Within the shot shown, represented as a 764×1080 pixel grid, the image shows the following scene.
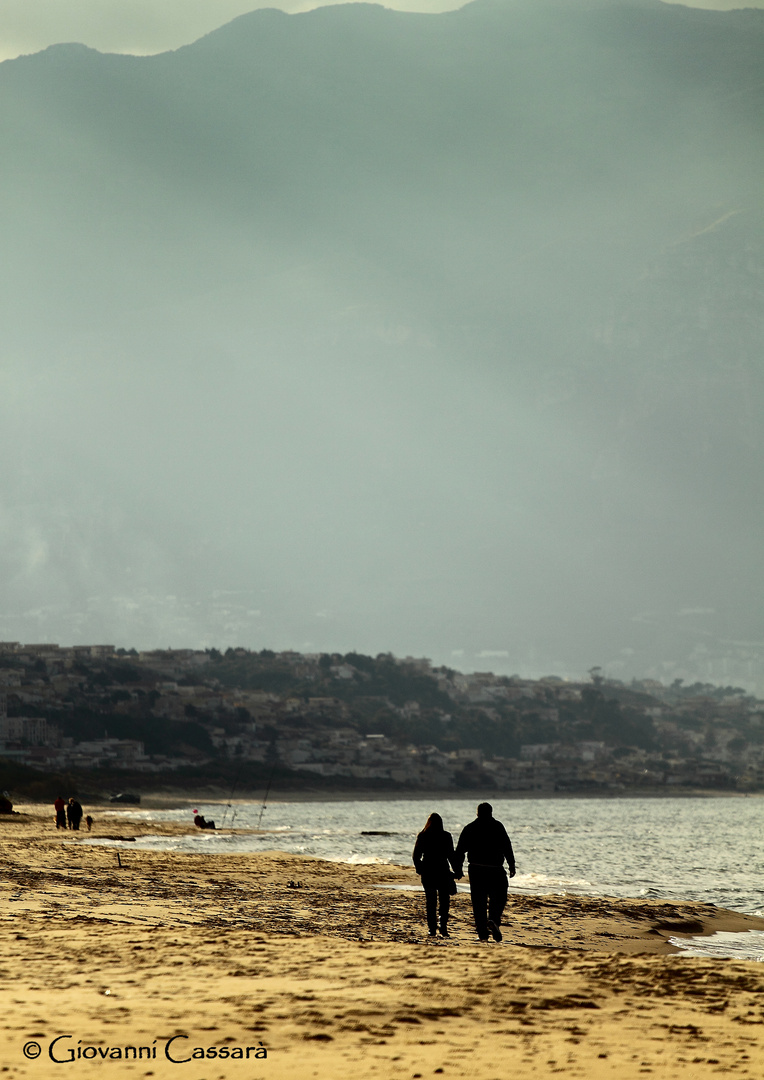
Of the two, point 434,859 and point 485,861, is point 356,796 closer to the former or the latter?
point 434,859

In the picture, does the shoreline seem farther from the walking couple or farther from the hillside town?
the walking couple

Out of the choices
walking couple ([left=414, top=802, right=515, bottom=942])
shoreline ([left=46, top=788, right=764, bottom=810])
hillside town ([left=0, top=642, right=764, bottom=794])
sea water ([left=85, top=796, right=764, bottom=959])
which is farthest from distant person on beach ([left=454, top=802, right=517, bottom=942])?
hillside town ([left=0, top=642, right=764, bottom=794])

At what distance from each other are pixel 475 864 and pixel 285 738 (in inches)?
5422

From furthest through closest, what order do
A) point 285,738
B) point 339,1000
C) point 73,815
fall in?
1. point 285,738
2. point 73,815
3. point 339,1000

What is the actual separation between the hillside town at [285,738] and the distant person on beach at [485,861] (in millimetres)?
90953

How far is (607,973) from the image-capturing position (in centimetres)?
1059

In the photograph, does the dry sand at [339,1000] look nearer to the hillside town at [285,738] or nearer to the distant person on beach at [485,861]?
the distant person on beach at [485,861]

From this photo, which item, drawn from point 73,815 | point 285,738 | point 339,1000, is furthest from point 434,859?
point 285,738

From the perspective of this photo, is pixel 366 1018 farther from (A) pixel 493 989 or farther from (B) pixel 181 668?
(B) pixel 181 668

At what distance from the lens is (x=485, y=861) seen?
502 inches

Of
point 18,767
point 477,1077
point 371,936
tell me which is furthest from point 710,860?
point 18,767

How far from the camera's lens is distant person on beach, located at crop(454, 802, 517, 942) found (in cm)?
1273

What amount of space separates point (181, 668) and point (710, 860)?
15311 cm

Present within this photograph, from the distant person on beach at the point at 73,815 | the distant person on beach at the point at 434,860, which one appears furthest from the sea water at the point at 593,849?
the distant person on beach at the point at 434,860
